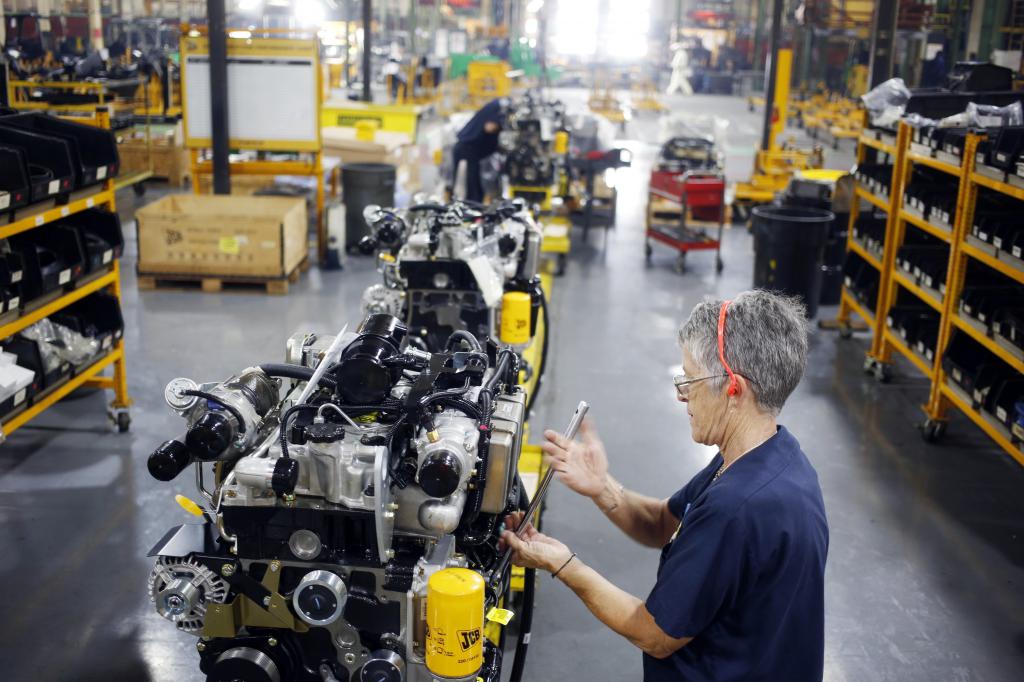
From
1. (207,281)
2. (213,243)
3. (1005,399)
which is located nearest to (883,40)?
(1005,399)

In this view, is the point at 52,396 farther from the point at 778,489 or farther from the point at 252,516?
the point at 778,489

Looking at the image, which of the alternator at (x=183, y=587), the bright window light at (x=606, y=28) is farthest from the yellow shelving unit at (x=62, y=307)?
the bright window light at (x=606, y=28)

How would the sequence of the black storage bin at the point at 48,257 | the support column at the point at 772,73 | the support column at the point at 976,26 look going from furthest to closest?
the support column at the point at 976,26 → the support column at the point at 772,73 → the black storage bin at the point at 48,257

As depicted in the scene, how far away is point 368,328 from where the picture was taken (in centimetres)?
287

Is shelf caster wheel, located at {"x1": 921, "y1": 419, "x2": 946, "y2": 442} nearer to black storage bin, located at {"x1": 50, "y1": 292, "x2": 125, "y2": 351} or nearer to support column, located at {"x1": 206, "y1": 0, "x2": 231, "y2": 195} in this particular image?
black storage bin, located at {"x1": 50, "y1": 292, "x2": 125, "y2": 351}

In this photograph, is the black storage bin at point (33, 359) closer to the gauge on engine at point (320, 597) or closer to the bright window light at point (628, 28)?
the gauge on engine at point (320, 597)

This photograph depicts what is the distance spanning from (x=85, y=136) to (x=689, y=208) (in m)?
7.27

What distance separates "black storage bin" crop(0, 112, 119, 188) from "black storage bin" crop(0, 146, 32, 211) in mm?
672

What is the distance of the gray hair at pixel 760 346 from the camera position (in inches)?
88.5

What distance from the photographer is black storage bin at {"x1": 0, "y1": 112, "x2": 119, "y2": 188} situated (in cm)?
535

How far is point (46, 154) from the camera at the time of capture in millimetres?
5031

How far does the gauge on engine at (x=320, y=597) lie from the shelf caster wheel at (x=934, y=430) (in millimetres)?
4672

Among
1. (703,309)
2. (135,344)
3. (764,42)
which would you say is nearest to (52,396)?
(135,344)

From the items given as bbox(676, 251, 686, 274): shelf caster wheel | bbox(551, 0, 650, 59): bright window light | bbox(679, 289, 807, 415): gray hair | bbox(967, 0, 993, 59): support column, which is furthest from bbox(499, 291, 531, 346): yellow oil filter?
bbox(551, 0, 650, 59): bright window light
